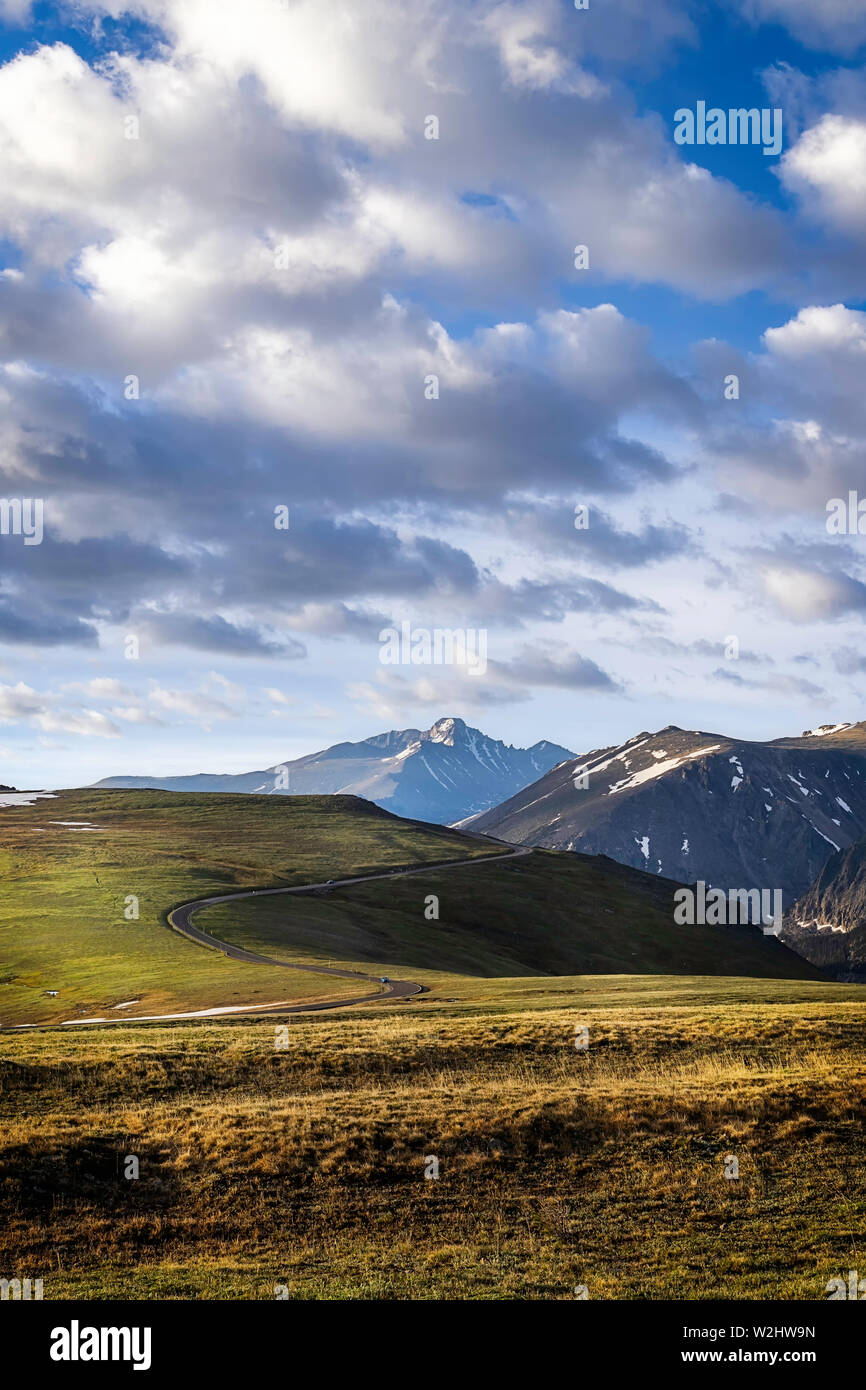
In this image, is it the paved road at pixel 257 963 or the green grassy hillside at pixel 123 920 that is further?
the green grassy hillside at pixel 123 920

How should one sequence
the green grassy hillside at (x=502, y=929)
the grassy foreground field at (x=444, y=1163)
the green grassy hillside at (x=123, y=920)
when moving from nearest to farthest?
the grassy foreground field at (x=444, y=1163)
the green grassy hillside at (x=123, y=920)
the green grassy hillside at (x=502, y=929)

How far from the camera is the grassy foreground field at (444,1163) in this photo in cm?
2048

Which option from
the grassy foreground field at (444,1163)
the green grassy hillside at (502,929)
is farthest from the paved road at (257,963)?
the grassy foreground field at (444,1163)

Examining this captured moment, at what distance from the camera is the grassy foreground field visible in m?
20.5

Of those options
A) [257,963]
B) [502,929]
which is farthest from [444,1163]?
[502,929]

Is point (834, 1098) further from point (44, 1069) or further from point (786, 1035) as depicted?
point (44, 1069)

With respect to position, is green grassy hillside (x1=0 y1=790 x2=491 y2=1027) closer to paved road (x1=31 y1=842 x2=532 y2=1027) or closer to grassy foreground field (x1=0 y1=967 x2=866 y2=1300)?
paved road (x1=31 y1=842 x2=532 y2=1027)

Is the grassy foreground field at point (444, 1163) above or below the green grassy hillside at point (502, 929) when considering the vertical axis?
above

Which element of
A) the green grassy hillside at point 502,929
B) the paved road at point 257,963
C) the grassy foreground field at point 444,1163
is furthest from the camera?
the green grassy hillside at point 502,929

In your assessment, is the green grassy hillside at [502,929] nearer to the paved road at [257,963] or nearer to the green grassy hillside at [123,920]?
the paved road at [257,963]

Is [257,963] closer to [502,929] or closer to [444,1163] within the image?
→ [444,1163]

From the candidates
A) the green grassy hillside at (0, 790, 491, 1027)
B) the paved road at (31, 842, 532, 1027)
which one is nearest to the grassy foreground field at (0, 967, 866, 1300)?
the paved road at (31, 842, 532, 1027)
